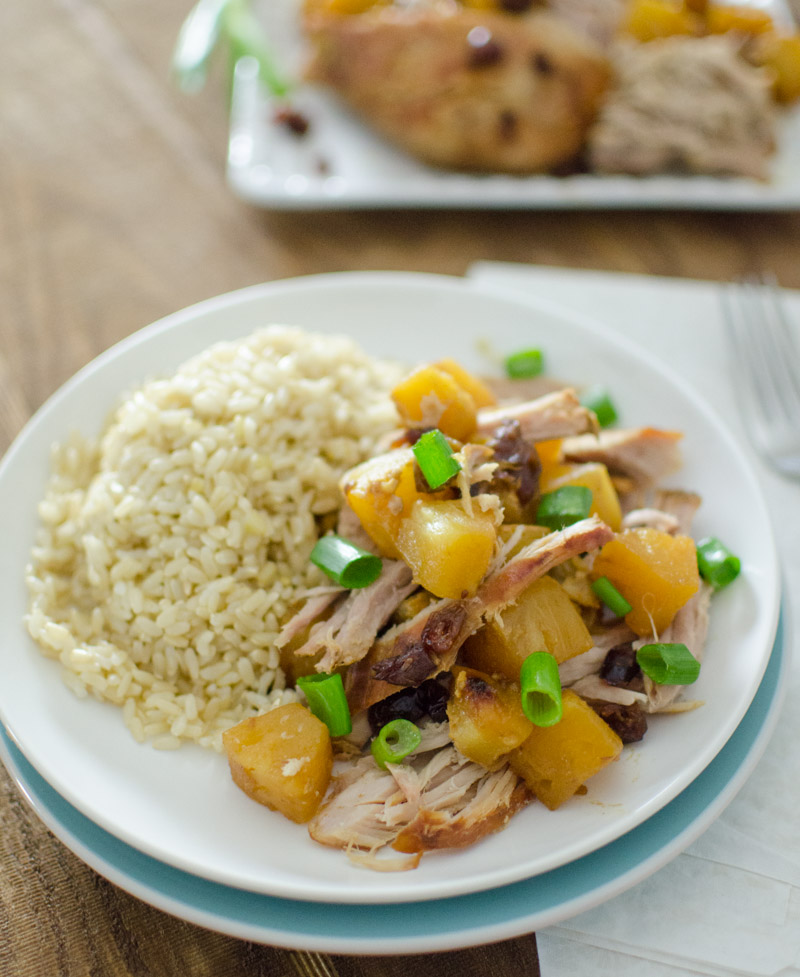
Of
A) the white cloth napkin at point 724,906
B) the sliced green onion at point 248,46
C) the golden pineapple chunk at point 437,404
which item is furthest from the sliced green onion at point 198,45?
the white cloth napkin at point 724,906

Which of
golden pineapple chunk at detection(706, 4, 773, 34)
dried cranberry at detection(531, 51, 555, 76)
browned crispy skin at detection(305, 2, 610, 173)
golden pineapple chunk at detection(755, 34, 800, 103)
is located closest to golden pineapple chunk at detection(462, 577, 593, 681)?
browned crispy skin at detection(305, 2, 610, 173)

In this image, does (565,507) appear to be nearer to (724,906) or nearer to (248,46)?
(724,906)

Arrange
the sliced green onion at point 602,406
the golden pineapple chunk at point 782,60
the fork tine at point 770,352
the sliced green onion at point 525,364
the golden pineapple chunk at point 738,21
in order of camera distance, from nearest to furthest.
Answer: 1. the sliced green onion at point 602,406
2. the sliced green onion at point 525,364
3. the fork tine at point 770,352
4. the golden pineapple chunk at point 782,60
5. the golden pineapple chunk at point 738,21

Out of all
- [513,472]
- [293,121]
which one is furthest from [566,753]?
[293,121]

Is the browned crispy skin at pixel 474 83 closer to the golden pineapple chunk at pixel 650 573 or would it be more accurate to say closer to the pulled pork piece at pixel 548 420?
the pulled pork piece at pixel 548 420

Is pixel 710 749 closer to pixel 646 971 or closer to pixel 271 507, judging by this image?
pixel 646 971

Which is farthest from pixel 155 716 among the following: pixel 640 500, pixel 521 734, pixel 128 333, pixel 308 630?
pixel 128 333
